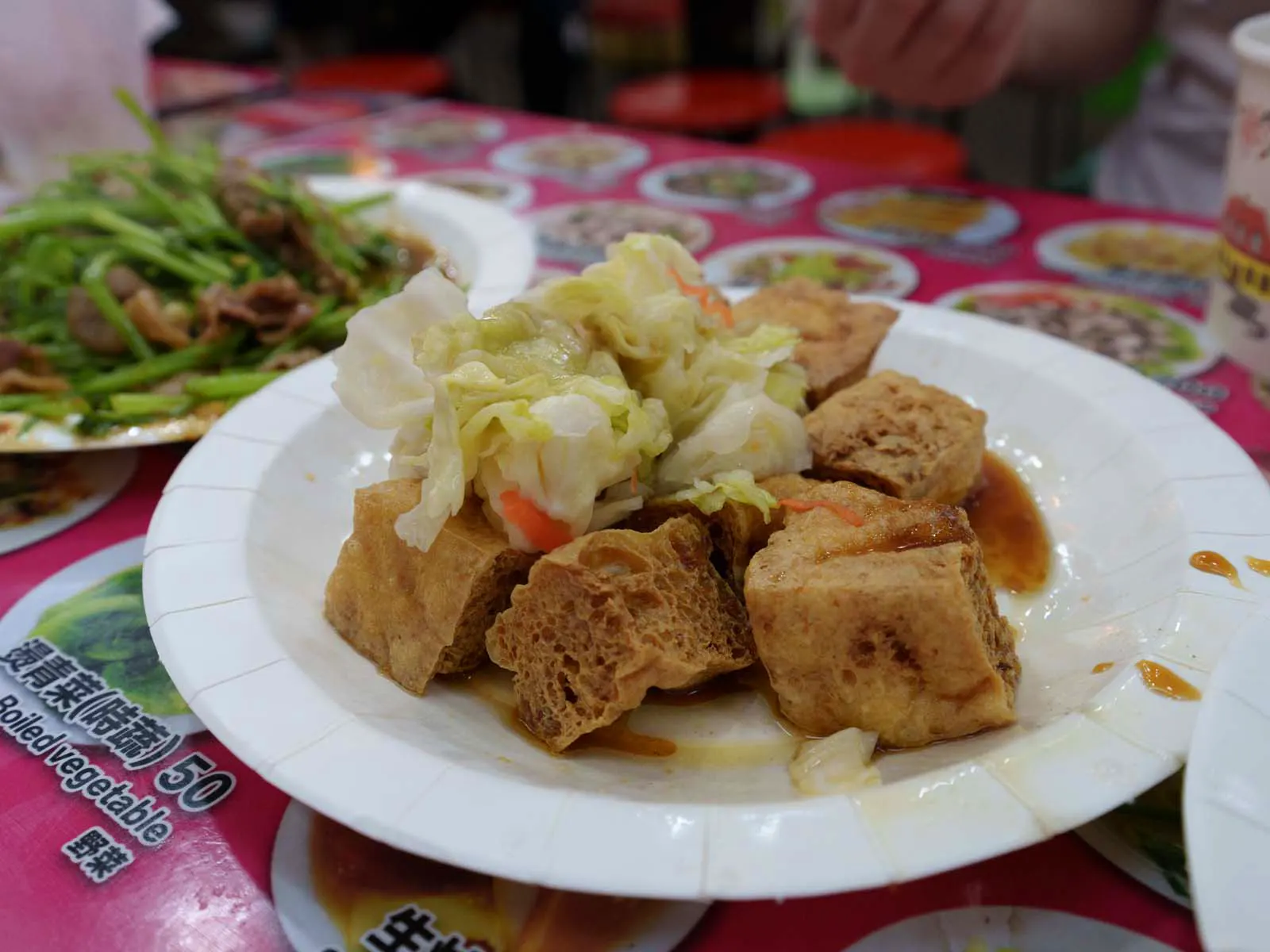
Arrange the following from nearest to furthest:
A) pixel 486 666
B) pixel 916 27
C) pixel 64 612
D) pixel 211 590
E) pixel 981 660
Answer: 1. pixel 981 660
2. pixel 211 590
3. pixel 486 666
4. pixel 64 612
5. pixel 916 27

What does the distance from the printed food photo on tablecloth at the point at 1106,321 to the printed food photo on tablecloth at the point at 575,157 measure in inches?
67.3

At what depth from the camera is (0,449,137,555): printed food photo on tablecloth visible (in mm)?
1965

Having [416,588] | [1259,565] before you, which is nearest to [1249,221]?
[1259,565]

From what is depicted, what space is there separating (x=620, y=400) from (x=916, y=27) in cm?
244

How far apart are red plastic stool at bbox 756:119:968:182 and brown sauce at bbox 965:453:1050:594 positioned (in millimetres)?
2446

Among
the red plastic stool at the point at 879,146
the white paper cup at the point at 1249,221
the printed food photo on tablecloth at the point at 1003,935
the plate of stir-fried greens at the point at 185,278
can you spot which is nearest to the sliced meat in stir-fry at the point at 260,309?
the plate of stir-fried greens at the point at 185,278

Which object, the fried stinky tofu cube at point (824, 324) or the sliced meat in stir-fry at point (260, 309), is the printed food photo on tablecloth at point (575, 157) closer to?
the sliced meat in stir-fry at point (260, 309)

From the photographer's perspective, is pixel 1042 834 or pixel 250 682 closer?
pixel 1042 834

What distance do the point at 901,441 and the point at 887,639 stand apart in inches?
23.5

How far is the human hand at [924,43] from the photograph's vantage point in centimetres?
320

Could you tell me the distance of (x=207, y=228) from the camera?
281 centimetres

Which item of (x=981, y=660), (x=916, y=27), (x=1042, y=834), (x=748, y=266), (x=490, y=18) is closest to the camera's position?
(x=1042, y=834)

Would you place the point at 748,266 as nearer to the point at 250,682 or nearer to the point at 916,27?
the point at 916,27

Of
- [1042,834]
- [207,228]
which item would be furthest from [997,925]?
[207,228]
